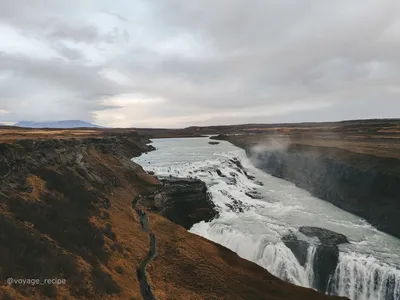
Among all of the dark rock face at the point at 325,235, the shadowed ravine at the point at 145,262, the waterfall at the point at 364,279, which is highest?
the shadowed ravine at the point at 145,262

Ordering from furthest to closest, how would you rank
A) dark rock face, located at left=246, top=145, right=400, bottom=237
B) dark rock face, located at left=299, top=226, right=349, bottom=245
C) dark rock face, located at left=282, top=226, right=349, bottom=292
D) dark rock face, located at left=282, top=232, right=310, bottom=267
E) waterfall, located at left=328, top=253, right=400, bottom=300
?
dark rock face, located at left=246, top=145, right=400, bottom=237, dark rock face, located at left=299, top=226, right=349, bottom=245, dark rock face, located at left=282, top=232, right=310, bottom=267, dark rock face, located at left=282, top=226, right=349, bottom=292, waterfall, located at left=328, top=253, right=400, bottom=300

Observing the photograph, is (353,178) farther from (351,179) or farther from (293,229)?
(293,229)

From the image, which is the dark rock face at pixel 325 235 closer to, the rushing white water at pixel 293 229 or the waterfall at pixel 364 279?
the rushing white water at pixel 293 229

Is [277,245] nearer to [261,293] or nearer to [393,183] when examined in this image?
[261,293]

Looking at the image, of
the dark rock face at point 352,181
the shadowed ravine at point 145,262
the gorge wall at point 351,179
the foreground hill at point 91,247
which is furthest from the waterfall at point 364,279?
the shadowed ravine at point 145,262

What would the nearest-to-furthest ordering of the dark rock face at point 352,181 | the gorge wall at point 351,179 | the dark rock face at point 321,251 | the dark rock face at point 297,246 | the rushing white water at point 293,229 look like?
the rushing white water at point 293,229 < the dark rock face at point 321,251 < the dark rock face at point 297,246 < the dark rock face at point 352,181 < the gorge wall at point 351,179

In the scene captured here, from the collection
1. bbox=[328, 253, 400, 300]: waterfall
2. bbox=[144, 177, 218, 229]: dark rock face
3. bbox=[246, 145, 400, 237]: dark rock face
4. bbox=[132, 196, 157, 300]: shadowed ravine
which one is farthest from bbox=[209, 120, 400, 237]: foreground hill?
bbox=[132, 196, 157, 300]: shadowed ravine

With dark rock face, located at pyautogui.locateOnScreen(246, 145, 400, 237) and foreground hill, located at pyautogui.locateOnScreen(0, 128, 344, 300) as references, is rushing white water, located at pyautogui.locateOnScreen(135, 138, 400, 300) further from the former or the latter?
foreground hill, located at pyautogui.locateOnScreen(0, 128, 344, 300)
